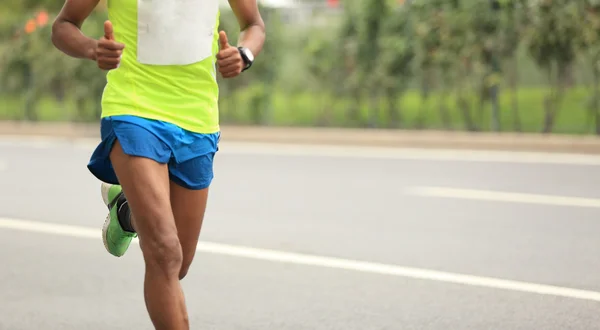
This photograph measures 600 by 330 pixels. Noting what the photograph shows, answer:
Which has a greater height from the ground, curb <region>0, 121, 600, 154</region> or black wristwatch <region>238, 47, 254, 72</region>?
black wristwatch <region>238, 47, 254, 72</region>

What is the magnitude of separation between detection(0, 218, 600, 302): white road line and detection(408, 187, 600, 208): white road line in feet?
11.0

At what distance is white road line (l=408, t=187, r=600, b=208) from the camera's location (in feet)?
36.9

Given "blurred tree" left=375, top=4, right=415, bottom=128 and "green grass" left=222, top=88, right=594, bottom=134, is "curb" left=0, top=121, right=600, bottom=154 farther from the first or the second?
"blurred tree" left=375, top=4, right=415, bottom=128

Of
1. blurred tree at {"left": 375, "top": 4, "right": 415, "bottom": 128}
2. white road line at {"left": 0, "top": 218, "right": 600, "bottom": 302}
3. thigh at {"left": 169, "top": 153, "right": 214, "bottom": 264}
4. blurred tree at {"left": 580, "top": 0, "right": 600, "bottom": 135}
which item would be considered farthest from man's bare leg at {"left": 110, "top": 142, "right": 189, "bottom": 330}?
blurred tree at {"left": 375, "top": 4, "right": 415, "bottom": 128}

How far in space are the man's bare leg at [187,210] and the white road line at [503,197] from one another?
6447 millimetres

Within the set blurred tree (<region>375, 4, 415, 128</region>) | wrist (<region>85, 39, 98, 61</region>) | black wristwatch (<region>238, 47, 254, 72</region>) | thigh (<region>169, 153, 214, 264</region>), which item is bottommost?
blurred tree (<region>375, 4, 415, 128</region>)

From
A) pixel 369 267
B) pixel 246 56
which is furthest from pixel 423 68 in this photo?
pixel 246 56

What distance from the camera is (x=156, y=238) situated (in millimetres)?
4785

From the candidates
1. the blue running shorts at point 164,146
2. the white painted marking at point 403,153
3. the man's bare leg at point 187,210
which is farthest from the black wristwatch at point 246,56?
the white painted marking at point 403,153

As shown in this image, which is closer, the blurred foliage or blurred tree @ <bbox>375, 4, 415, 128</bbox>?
the blurred foliage

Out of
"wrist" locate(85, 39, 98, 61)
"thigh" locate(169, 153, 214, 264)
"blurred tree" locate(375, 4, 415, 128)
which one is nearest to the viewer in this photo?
"wrist" locate(85, 39, 98, 61)

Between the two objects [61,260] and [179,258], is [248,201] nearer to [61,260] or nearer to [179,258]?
[61,260]

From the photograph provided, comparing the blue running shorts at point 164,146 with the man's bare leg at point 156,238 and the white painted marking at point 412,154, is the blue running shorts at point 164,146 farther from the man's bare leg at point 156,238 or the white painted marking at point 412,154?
the white painted marking at point 412,154

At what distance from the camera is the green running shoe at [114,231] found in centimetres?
540
